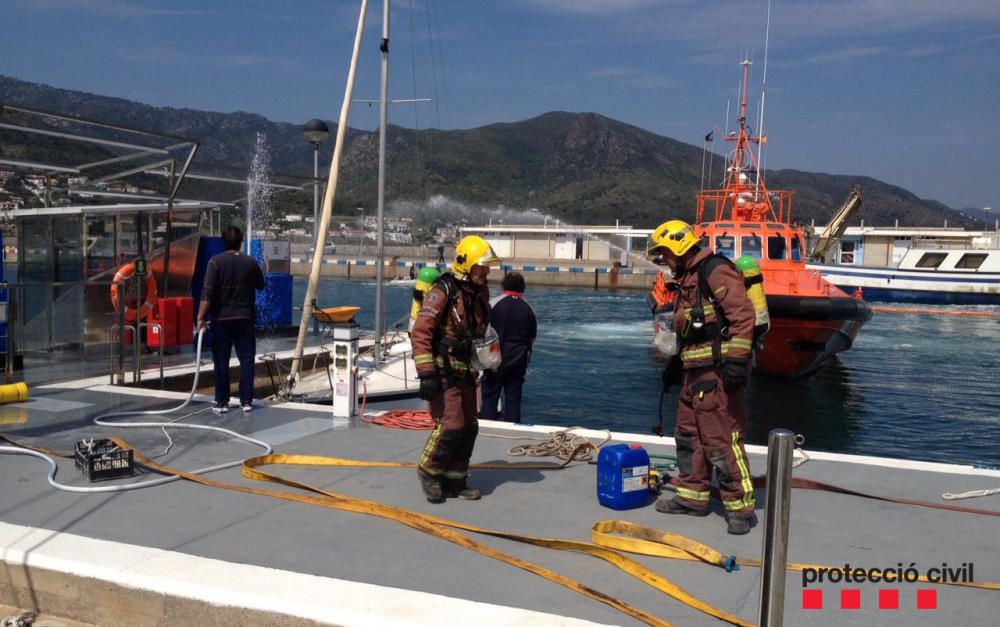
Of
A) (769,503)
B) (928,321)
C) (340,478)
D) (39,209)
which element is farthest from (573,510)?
(928,321)

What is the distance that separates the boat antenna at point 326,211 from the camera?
33.8 ft

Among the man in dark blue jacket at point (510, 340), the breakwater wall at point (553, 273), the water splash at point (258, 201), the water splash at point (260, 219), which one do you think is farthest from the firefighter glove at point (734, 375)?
the breakwater wall at point (553, 273)

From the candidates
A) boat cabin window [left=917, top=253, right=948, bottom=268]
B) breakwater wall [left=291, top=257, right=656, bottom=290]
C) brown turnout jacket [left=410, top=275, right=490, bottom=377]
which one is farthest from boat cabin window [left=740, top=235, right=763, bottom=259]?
boat cabin window [left=917, top=253, right=948, bottom=268]

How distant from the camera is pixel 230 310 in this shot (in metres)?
7.74

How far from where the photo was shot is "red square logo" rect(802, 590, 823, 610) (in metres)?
3.78

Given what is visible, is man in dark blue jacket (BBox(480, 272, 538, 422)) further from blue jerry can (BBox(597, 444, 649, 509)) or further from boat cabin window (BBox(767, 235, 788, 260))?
boat cabin window (BBox(767, 235, 788, 260))

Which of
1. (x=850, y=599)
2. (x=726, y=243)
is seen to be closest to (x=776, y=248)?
(x=726, y=243)

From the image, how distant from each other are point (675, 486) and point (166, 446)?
4.07 meters

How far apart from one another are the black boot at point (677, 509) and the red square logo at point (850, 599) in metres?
Answer: 1.22

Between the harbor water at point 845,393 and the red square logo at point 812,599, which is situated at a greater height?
the red square logo at point 812,599

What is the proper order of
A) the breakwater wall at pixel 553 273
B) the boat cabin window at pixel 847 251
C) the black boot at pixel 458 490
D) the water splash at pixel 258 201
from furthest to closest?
the boat cabin window at pixel 847 251 → the breakwater wall at pixel 553 273 → the water splash at pixel 258 201 → the black boot at pixel 458 490

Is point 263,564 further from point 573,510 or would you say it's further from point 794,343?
point 794,343

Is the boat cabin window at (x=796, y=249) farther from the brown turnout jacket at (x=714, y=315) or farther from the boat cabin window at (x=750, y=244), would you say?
the brown turnout jacket at (x=714, y=315)

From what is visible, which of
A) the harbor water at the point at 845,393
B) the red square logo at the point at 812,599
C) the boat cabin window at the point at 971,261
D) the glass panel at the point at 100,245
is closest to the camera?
the red square logo at the point at 812,599
